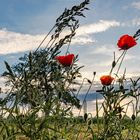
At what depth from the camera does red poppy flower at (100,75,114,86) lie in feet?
15.3

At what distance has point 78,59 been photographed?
4387mm

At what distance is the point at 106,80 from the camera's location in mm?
4730

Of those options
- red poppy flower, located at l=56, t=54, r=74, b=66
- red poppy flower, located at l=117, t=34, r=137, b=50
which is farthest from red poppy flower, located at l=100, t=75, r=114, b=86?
red poppy flower, located at l=56, t=54, r=74, b=66

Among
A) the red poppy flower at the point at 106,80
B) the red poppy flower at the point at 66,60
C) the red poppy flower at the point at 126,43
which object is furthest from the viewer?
the red poppy flower at the point at 126,43

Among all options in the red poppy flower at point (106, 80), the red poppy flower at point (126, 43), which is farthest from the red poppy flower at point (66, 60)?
the red poppy flower at point (126, 43)

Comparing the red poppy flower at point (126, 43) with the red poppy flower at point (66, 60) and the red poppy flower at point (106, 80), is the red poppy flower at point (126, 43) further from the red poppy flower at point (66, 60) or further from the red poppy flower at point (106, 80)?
the red poppy flower at point (66, 60)

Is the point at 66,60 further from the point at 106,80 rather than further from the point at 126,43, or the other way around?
the point at 126,43

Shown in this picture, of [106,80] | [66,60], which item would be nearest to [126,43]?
[106,80]

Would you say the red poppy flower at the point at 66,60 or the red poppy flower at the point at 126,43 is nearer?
the red poppy flower at the point at 66,60

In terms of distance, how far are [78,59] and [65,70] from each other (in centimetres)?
18

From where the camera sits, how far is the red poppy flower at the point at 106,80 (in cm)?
468

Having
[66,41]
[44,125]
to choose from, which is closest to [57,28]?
[66,41]

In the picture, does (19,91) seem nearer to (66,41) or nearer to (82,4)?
(66,41)

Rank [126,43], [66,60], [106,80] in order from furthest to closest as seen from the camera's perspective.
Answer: [126,43] < [106,80] < [66,60]
